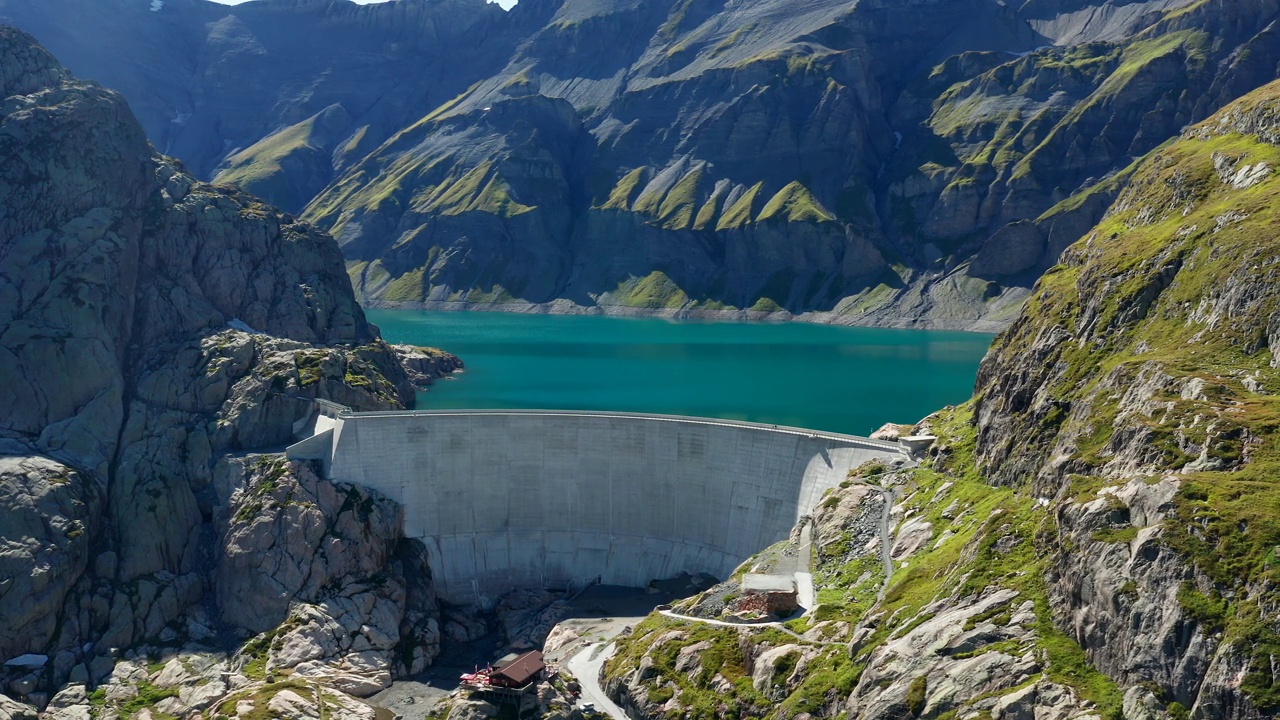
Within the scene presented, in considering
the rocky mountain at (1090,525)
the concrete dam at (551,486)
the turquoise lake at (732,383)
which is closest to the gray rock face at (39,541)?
the concrete dam at (551,486)

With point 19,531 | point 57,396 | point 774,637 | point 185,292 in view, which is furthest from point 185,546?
point 774,637

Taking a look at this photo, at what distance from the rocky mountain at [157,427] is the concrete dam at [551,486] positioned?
3139 millimetres

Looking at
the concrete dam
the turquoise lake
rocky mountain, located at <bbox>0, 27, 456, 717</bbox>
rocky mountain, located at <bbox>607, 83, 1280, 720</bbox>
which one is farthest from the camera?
the turquoise lake

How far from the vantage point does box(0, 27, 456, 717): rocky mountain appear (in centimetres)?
7444

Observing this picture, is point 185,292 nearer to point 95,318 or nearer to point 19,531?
point 95,318

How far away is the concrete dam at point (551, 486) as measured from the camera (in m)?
82.0

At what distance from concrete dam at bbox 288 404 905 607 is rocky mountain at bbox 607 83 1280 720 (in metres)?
10.0

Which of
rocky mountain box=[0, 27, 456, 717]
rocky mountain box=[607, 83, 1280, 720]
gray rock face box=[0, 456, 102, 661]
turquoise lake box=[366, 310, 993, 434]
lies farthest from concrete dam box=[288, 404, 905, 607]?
turquoise lake box=[366, 310, 993, 434]

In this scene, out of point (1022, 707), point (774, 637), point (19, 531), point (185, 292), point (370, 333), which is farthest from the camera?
point (370, 333)

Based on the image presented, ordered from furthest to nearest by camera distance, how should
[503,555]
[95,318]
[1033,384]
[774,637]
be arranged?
1. [95,318]
2. [503,555]
3. [1033,384]
4. [774,637]

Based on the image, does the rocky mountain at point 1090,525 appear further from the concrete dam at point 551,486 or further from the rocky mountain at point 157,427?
the rocky mountain at point 157,427

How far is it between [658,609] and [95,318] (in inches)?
2143

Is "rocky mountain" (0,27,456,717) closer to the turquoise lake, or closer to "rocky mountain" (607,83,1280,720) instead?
"rocky mountain" (607,83,1280,720)

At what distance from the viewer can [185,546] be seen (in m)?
81.6
